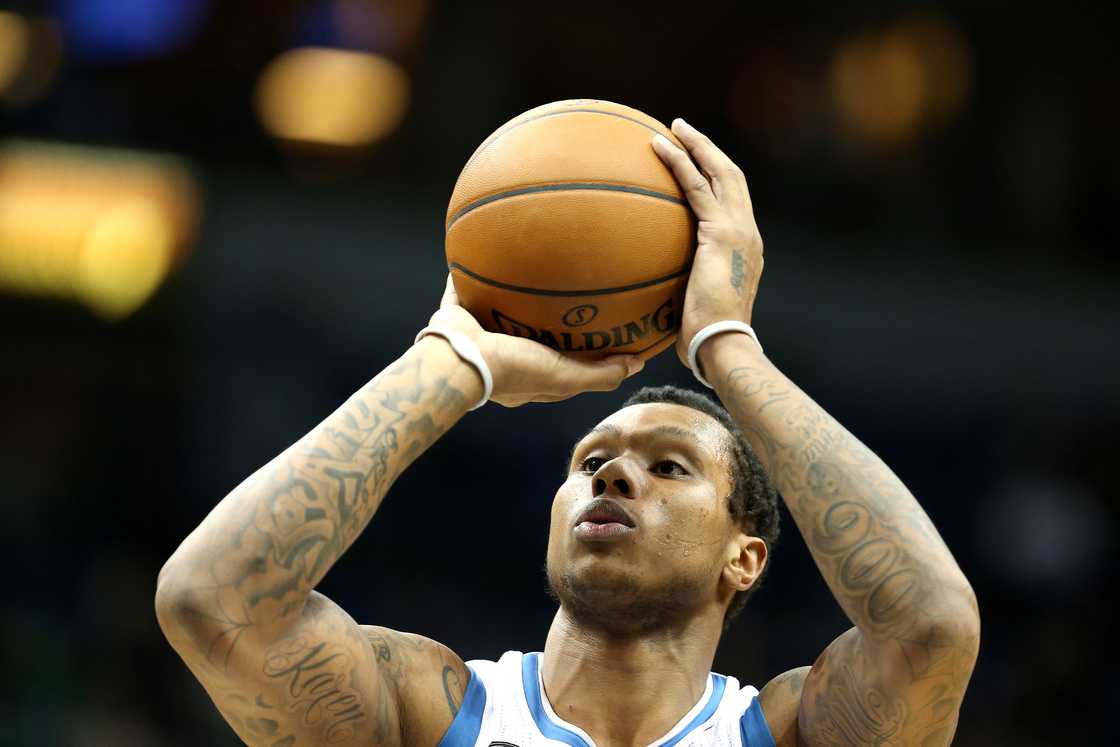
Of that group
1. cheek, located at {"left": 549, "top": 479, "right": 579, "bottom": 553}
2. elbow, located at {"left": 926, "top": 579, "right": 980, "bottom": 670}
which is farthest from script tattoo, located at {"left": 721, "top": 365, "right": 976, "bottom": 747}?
cheek, located at {"left": 549, "top": 479, "right": 579, "bottom": 553}

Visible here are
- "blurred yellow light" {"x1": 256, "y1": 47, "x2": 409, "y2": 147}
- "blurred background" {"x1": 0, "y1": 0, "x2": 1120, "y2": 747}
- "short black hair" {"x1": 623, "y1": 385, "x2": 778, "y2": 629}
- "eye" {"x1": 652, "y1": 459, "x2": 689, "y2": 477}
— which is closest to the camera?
"eye" {"x1": 652, "y1": 459, "x2": 689, "y2": 477}

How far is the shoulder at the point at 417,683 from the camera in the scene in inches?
135

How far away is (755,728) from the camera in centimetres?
350

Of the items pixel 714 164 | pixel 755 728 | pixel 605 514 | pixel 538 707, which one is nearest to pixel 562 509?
pixel 605 514

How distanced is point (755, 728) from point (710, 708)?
18cm

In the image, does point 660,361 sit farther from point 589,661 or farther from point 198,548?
point 198,548

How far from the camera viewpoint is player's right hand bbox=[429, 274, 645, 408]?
11.1ft

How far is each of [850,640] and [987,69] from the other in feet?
31.0

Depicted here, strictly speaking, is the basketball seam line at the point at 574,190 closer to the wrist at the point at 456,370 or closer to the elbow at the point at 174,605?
the wrist at the point at 456,370

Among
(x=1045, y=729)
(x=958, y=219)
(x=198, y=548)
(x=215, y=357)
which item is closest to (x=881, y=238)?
(x=958, y=219)

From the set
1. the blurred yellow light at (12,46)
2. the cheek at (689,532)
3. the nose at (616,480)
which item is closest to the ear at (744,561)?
the cheek at (689,532)

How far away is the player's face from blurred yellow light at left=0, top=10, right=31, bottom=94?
8.09 m

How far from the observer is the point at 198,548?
304 cm

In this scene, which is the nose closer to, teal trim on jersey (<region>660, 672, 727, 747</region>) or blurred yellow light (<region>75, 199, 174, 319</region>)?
teal trim on jersey (<region>660, 672, 727, 747</region>)
